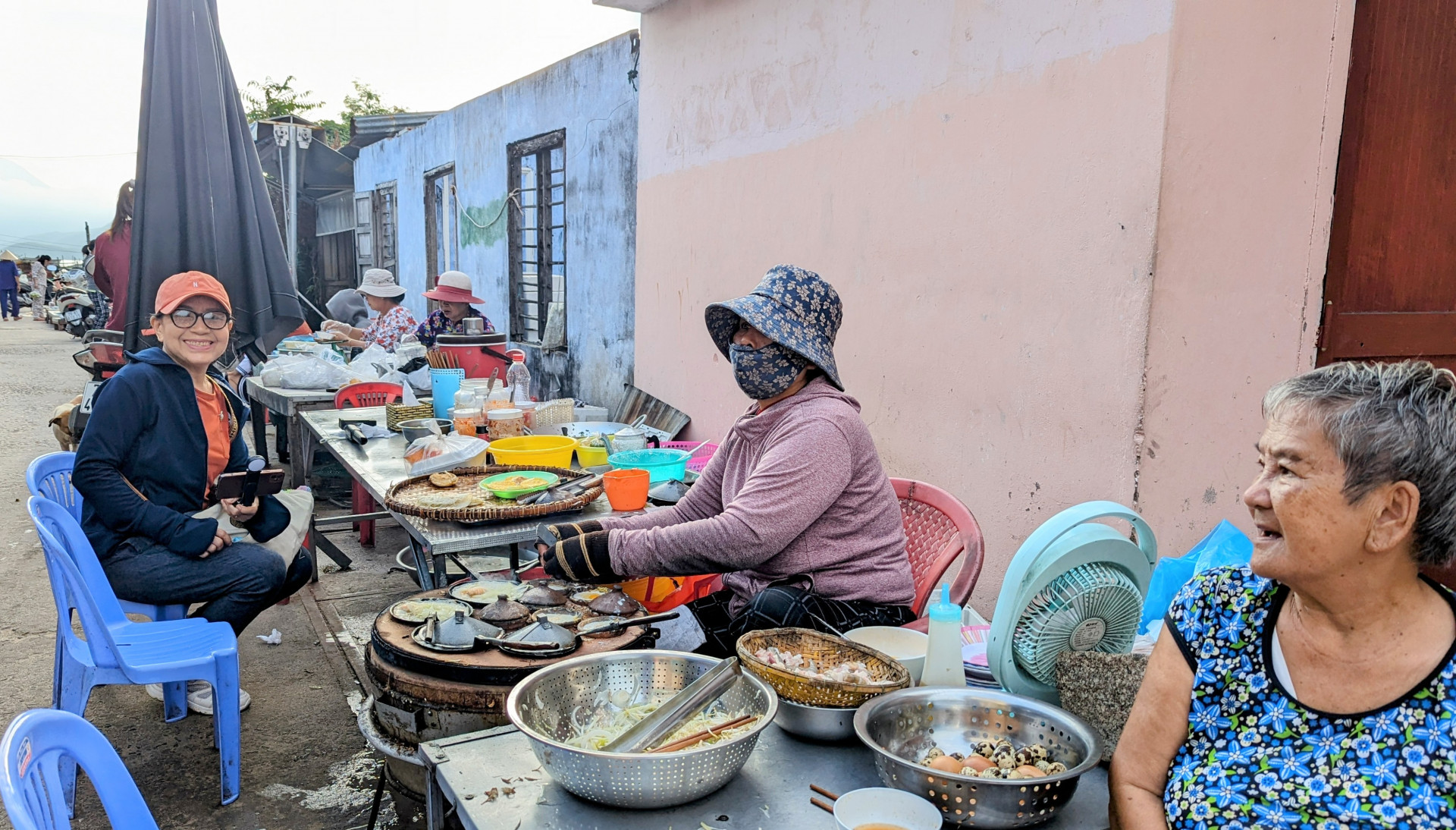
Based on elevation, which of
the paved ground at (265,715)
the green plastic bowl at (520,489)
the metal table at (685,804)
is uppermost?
the green plastic bowl at (520,489)

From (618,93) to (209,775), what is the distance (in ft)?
18.6

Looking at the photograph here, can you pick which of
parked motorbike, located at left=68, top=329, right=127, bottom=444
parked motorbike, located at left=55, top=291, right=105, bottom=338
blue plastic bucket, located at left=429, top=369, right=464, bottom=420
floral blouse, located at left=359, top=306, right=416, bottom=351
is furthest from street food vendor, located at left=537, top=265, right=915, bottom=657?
parked motorbike, located at left=55, top=291, right=105, bottom=338

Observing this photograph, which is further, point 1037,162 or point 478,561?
point 478,561

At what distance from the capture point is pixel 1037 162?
11.6ft

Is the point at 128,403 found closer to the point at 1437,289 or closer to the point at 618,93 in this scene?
the point at 1437,289

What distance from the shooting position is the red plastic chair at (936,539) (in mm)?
2887

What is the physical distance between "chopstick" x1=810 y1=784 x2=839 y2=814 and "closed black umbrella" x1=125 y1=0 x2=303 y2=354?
13.7ft

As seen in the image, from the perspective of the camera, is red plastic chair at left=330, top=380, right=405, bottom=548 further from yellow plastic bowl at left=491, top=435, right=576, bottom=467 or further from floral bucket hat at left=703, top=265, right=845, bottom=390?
floral bucket hat at left=703, top=265, right=845, bottom=390

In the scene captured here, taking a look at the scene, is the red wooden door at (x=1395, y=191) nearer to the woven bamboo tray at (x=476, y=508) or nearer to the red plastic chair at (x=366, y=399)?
the woven bamboo tray at (x=476, y=508)

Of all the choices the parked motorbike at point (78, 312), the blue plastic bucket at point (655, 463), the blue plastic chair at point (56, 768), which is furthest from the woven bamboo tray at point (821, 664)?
the parked motorbike at point (78, 312)

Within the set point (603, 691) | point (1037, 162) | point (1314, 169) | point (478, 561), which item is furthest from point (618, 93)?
point (603, 691)

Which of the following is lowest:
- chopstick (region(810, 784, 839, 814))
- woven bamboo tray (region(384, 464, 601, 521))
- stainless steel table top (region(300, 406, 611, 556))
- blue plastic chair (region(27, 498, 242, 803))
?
blue plastic chair (region(27, 498, 242, 803))

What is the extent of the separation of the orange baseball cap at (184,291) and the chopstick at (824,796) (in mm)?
2830

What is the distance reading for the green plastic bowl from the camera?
10.6 feet
